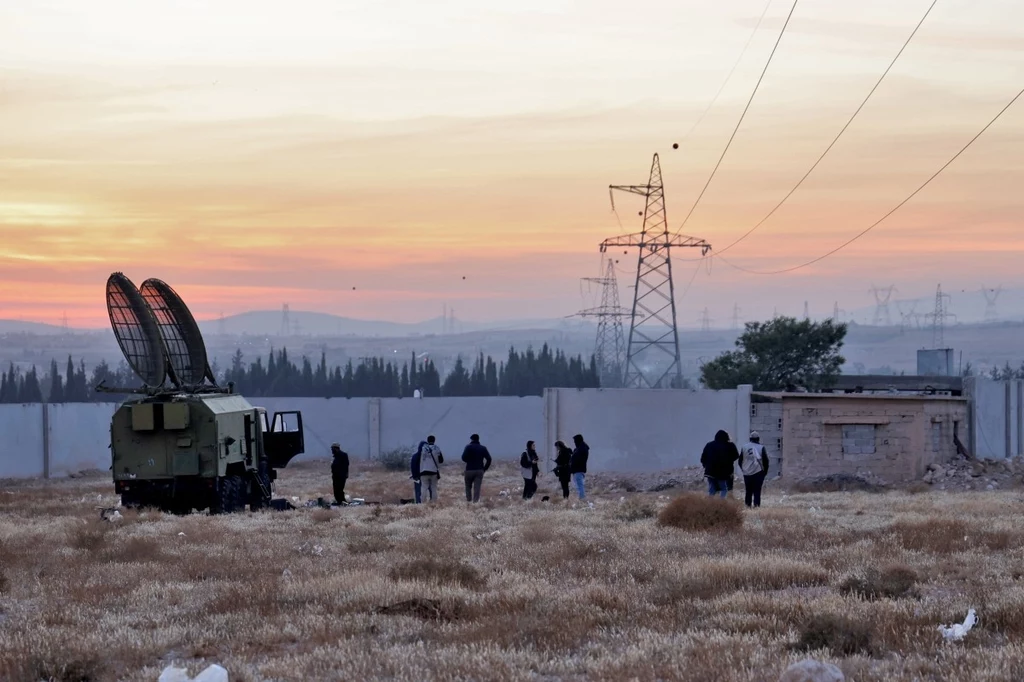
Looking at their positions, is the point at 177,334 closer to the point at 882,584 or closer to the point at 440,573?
the point at 440,573

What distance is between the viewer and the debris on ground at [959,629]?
8.78 metres

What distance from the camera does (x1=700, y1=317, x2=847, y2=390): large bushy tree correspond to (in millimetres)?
58062

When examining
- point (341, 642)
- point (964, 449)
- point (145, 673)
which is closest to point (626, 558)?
point (341, 642)

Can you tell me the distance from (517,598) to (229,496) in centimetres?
1346

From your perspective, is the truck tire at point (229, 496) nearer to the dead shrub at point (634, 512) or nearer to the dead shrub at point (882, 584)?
the dead shrub at point (634, 512)

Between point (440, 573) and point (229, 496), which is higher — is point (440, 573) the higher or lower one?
the higher one

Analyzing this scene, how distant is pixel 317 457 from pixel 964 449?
25.1 meters

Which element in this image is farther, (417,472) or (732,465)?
(417,472)

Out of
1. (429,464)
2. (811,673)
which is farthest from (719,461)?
(811,673)

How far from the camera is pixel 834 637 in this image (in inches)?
336

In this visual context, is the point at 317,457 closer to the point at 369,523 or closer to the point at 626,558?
the point at 369,523

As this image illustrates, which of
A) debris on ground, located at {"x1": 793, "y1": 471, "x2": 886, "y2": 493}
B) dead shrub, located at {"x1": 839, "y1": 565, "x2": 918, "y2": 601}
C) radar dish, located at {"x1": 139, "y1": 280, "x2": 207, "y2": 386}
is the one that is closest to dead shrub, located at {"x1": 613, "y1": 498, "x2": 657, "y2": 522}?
dead shrub, located at {"x1": 839, "y1": 565, "x2": 918, "y2": 601}

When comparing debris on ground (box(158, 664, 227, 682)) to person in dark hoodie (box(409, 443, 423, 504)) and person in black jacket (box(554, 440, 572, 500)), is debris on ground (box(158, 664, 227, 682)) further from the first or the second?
person in black jacket (box(554, 440, 572, 500))

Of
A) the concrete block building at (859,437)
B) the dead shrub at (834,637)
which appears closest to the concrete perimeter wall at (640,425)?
the concrete block building at (859,437)
